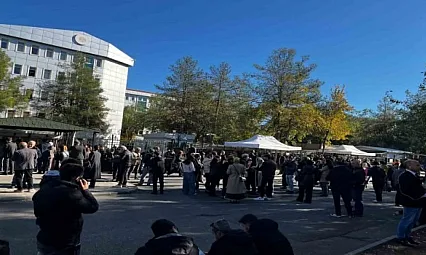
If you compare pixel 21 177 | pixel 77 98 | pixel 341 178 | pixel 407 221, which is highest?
pixel 77 98

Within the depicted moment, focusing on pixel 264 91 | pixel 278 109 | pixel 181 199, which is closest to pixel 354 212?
pixel 181 199

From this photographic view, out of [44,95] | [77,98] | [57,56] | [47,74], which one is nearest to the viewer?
[77,98]

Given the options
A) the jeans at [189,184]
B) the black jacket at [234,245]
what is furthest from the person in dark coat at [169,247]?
the jeans at [189,184]

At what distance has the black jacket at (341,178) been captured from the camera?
1083 cm

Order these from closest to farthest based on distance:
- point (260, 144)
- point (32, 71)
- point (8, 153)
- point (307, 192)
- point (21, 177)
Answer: point (21, 177) → point (307, 192) → point (8, 153) → point (260, 144) → point (32, 71)

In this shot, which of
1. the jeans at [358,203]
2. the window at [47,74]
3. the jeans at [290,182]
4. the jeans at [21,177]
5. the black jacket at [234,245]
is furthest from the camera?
the window at [47,74]

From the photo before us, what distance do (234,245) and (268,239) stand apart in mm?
682

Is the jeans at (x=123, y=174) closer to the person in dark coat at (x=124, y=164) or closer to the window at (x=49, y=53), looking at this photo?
the person in dark coat at (x=124, y=164)

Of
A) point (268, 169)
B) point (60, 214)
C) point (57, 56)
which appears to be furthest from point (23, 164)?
point (57, 56)

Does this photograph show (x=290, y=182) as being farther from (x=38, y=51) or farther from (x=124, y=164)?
(x=38, y=51)

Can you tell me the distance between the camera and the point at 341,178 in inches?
426

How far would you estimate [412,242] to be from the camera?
25.2ft

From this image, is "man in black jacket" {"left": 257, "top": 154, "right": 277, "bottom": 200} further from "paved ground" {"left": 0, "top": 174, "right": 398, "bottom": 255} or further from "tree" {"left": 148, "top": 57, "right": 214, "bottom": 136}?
"tree" {"left": 148, "top": 57, "right": 214, "bottom": 136}

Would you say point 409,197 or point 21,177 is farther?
point 21,177
